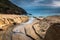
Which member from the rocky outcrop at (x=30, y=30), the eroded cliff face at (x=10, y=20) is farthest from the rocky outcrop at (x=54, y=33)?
the eroded cliff face at (x=10, y=20)

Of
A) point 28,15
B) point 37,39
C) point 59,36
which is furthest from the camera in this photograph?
point 28,15

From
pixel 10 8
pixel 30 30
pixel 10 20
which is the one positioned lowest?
pixel 30 30

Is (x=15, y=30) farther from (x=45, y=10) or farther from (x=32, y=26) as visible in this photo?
(x=45, y=10)

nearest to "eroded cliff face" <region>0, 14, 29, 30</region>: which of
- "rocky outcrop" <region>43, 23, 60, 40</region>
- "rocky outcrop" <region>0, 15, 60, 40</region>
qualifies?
"rocky outcrop" <region>0, 15, 60, 40</region>

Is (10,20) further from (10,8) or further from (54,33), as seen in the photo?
(54,33)

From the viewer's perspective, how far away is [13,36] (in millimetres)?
2693

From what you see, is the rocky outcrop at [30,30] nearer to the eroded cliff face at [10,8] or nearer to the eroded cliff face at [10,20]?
the eroded cliff face at [10,20]

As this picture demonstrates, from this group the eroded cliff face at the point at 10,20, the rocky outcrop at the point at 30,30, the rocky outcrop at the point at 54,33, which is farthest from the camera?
the eroded cliff face at the point at 10,20

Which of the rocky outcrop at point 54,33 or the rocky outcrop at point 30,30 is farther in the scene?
the rocky outcrop at point 30,30

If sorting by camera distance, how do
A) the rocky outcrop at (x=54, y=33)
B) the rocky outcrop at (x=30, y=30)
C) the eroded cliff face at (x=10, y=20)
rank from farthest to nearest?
the eroded cliff face at (x=10, y=20) → the rocky outcrop at (x=30, y=30) → the rocky outcrop at (x=54, y=33)

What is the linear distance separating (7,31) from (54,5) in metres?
0.87

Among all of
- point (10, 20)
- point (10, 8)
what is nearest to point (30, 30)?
point (10, 20)

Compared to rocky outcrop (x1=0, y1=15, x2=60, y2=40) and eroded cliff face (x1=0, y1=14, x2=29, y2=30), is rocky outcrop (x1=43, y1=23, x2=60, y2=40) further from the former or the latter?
eroded cliff face (x1=0, y1=14, x2=29, y2=30)

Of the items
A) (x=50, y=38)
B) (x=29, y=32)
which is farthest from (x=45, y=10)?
(x=50, y=38)
